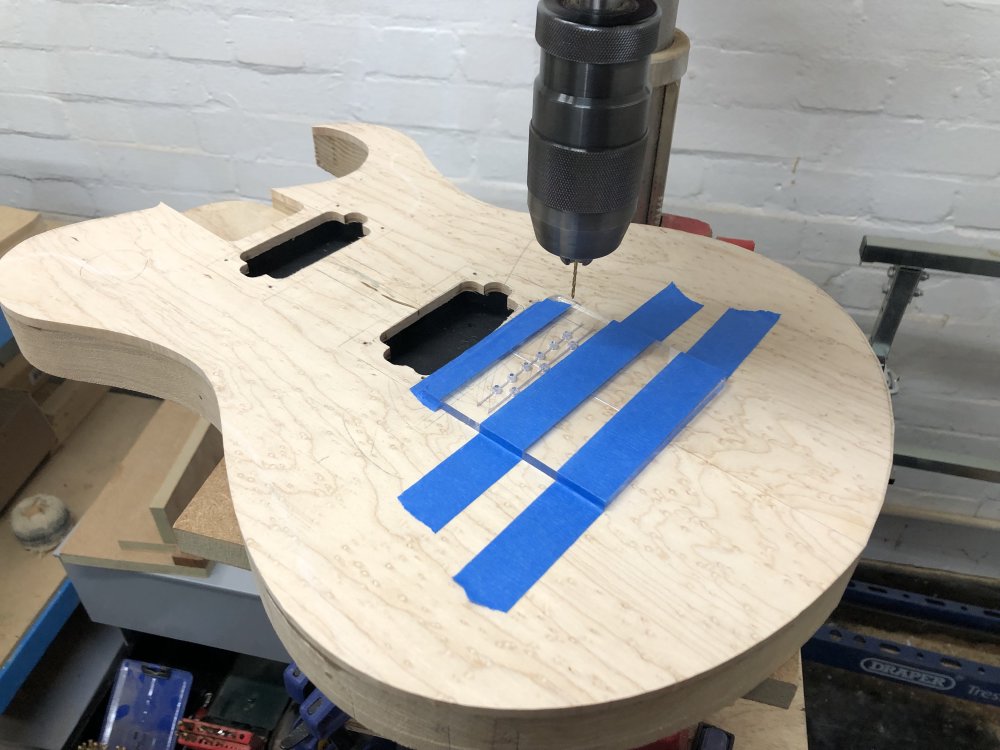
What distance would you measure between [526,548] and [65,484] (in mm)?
1224

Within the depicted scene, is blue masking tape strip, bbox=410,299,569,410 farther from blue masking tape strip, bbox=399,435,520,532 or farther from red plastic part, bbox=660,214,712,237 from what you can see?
red plastic part, bbox=660,214,712,237

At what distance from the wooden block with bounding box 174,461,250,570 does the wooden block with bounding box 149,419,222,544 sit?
0.06 m

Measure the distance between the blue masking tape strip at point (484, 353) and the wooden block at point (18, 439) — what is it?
101cm

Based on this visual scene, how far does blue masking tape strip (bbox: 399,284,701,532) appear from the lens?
551 millimetres

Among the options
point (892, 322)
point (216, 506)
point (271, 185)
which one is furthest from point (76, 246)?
point (892, 322)

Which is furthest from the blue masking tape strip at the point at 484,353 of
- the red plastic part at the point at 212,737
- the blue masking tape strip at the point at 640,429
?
Result: the red plastic part at the point at 212,737

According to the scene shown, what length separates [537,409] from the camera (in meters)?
0.62

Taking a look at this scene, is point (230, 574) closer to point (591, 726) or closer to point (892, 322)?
point (591, 726)

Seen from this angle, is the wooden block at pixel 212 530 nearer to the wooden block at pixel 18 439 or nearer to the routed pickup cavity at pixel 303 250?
the routed pickup cavity at pixel 303 250

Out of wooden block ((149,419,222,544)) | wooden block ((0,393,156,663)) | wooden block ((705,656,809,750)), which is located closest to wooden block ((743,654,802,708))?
wooden block ((705,656,809,750))

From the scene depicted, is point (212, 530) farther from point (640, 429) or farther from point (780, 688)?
point (780, 688)

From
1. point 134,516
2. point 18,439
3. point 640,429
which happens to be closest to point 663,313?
point 640,429

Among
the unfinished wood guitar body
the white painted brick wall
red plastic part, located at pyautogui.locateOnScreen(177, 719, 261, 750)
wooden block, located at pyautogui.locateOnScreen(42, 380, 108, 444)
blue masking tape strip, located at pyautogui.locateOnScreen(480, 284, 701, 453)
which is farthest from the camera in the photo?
wooden block, located at pyautogui.locateOnScreen(42, 380, 108, 444)

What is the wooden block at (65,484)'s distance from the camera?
47.6 inches
